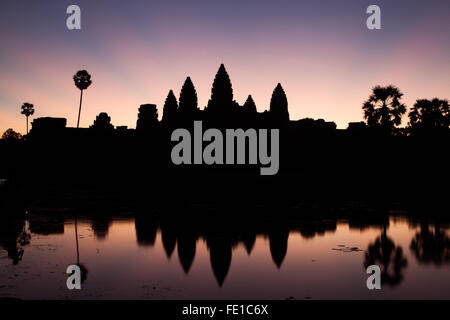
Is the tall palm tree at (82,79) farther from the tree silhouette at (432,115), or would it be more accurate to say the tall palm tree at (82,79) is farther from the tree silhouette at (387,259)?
the tree silhouette at (387,259)

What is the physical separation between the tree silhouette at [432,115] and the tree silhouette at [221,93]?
34073 millimetres

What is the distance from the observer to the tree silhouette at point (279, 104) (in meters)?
85.1

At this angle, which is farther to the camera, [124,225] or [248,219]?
[248,219]

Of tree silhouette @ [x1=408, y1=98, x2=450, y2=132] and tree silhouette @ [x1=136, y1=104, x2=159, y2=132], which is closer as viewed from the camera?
tree silhouette @ [x1=408, y1=98, x2=450, y2=132]

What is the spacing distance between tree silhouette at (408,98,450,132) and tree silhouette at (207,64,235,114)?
3407cm

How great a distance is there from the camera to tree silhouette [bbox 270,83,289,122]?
85137mm

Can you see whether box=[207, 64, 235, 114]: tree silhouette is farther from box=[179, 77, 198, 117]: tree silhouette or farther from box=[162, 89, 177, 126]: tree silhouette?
box=[162, 89, 177, 126]: tree silhouette

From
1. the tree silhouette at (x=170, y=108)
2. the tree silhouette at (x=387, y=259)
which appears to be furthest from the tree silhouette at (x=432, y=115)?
the tree silhouette at (x=170, y=108)

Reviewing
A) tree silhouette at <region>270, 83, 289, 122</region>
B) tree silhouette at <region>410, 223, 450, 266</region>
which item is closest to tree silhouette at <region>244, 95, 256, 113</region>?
tree silhouette at <region>270, 83, 289, 122</region>

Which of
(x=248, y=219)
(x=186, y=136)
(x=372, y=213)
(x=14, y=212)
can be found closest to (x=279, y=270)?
(x=248, y=219)
